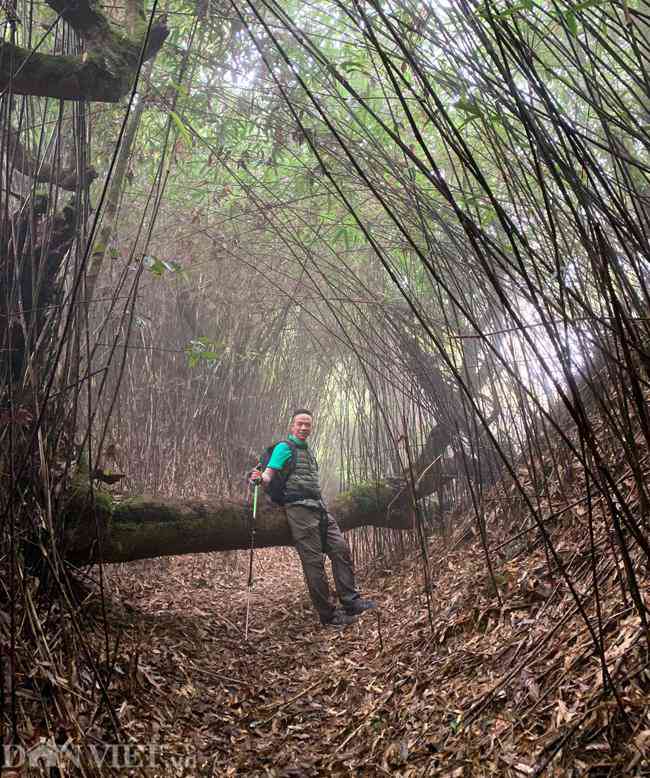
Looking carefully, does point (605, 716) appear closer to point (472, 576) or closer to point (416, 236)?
point (472, 576)

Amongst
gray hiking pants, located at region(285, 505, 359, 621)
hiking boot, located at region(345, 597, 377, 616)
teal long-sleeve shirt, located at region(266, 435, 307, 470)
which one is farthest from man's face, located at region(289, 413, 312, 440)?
hiking boot, located at region(345, 597, 377, 616)

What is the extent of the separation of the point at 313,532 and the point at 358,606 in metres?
0.46

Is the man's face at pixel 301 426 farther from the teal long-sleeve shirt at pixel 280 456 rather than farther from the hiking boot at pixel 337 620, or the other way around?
the hiking boot at pixel 337 620

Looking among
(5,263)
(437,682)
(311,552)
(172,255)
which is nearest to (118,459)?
(311,552)

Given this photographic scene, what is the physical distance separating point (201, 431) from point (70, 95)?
2.75 meters

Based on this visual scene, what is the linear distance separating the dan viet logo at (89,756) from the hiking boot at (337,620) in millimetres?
1431

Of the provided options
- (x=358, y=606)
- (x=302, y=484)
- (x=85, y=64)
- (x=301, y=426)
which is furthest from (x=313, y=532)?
(x=85, y=64)

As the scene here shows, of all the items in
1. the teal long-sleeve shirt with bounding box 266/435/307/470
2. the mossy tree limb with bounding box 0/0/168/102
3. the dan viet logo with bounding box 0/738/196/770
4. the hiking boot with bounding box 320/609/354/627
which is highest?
the mossy tree limb with bounding box 0/0/168/102

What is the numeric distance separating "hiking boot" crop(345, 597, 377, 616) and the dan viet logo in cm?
154

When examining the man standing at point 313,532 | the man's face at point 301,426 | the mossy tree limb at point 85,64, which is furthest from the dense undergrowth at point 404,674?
the mossy tree limb at point 85,64

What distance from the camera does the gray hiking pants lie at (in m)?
2.97

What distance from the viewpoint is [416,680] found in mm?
1763

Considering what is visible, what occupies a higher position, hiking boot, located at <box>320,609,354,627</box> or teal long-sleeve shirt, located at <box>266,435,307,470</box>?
teal long-sleeve shirt, located at <box>266,435,307,470</box>

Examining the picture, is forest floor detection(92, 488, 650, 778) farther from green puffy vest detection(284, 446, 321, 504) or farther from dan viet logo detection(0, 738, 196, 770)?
green puffy vest detection(284, 446, 321, 504)
